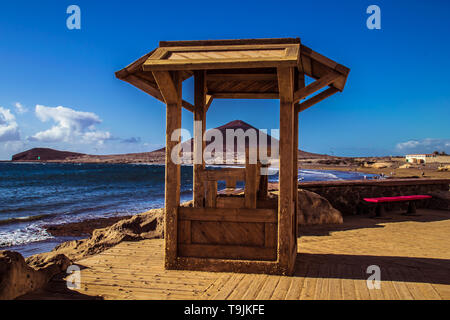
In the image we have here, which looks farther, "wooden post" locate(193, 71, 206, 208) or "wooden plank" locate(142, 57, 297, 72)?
"wooden post" locate(193, 71, 206, 208)

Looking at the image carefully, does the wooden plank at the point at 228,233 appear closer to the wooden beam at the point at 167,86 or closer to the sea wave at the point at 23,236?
the wooden beam at the point at 167,86

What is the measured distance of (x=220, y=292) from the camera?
3.80 meters

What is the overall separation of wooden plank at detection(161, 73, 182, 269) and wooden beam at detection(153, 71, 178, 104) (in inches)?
1.9

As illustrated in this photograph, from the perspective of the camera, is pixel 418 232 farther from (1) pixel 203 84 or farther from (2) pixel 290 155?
(1) pixel 203 84

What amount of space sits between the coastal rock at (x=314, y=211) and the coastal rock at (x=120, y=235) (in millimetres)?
3424

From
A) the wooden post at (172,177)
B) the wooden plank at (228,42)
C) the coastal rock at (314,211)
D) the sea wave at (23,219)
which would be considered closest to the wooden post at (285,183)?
the wooden plank at (228,42)

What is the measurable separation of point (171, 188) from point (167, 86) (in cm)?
137

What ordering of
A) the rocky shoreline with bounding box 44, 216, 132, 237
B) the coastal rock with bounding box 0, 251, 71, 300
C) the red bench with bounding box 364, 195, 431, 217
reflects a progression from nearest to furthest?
the coastal rock with bounding box 0, 251, 71, 300
the red bench with bounding box 364, 195, 431, 217
the rocky shoreline with bounding box 44, 216, 132, 237

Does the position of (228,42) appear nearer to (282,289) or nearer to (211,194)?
(211,194)

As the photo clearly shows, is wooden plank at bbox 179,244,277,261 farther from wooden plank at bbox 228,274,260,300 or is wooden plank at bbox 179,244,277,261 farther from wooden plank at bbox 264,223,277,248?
wooden plank at bbox 228,274,260,300

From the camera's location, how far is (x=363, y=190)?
1004 centimetres

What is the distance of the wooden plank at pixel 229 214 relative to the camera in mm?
4508

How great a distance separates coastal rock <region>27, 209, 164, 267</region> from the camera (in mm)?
6414

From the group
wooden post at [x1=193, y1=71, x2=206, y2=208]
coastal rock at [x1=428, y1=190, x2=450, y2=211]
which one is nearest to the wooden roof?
wooden post at [x1=193, y1=71, x2=206, y2=208]
